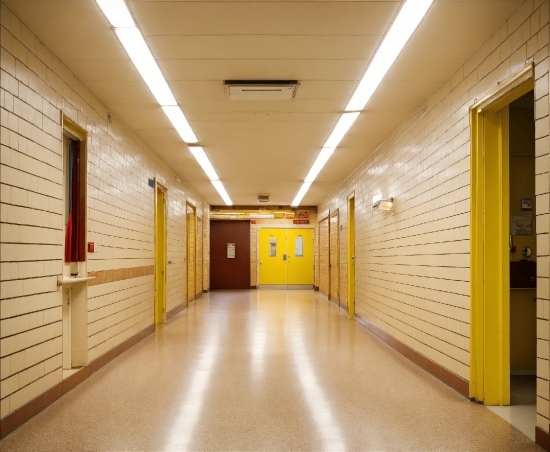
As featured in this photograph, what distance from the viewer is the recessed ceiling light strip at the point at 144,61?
3.69 metres

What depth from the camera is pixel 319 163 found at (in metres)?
9.66

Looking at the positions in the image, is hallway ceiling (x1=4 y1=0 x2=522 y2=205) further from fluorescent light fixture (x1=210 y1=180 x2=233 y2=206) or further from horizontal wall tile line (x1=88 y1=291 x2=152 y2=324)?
fluorescent light fixture (x1=210 y1=180 x2=233 y2=206)

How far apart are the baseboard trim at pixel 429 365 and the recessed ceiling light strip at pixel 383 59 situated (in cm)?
291

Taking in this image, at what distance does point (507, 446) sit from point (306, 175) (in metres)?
8.19

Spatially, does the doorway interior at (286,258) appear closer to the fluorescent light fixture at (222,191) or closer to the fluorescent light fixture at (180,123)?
the fluorescent light fixture at (222,191)

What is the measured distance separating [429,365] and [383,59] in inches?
124

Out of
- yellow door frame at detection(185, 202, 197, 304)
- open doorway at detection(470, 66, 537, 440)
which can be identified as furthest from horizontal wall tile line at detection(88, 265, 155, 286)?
yellow door frame at detection(185, 202, 197, 304)

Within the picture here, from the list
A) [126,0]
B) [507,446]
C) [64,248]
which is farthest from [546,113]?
[64,248]

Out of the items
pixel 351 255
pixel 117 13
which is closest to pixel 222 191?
pixel 351 255

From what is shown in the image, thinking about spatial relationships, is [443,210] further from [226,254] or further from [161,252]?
[226,254]

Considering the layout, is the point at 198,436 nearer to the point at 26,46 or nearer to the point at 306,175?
the point at 26,46

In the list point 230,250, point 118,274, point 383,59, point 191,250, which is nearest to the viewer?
point 383,59

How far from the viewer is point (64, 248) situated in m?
4.96

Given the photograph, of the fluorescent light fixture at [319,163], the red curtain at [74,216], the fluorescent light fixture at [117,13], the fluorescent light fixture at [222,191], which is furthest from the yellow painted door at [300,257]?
the fluorescent light fixture at [117,13]
